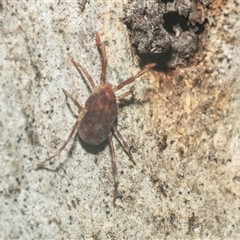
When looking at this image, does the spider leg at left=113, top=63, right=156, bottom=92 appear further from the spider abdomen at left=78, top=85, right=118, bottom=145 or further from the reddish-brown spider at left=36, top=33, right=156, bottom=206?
the spider abdomen at left=78, top=85, right=118, bottom=145

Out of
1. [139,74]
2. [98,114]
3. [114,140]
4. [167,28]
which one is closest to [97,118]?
[98,114]

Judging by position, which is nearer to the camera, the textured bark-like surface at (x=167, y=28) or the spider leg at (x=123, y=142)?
the textured bark-like surface at (x=167, y=28)

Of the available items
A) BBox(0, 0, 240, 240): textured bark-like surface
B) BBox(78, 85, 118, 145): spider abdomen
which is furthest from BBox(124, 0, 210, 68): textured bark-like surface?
BBox(78, 85, 118, 145): spider abdomen

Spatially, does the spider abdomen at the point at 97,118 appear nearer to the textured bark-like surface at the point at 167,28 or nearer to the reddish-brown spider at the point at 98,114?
the reddish-brown spider at the point at 98,114

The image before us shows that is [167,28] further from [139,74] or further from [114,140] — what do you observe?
[114,140]

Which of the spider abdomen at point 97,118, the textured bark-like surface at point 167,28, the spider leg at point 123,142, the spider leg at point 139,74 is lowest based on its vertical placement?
the spider leg at point 123,142

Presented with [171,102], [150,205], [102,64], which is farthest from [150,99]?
[150,205]

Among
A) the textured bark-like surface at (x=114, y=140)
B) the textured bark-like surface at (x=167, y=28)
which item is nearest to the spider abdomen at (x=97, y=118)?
the textured bark-like surface at (x=114, y=140)

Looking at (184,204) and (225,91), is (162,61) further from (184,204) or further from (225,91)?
(184,204)
